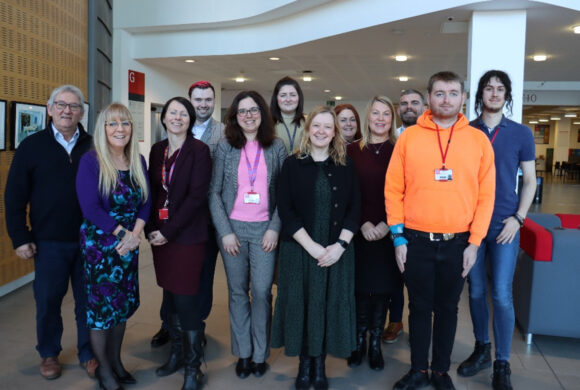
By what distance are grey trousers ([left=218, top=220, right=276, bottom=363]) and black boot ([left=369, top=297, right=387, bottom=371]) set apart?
73cm

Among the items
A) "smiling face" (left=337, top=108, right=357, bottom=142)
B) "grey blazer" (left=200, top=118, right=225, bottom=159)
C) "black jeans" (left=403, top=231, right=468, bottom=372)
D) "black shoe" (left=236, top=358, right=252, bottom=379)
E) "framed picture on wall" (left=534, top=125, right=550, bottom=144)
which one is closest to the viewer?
"black jeans" (left=403, top=231, right=468, bottom=372)

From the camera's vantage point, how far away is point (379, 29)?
20.1 ft

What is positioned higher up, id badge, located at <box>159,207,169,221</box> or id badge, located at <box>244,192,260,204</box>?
id badge, located at <box>244,192,260,204</box>

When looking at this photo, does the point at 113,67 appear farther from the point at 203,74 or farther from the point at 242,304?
the point at 242,304

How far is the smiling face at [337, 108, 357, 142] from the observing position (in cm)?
357

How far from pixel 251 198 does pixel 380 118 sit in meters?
1.00

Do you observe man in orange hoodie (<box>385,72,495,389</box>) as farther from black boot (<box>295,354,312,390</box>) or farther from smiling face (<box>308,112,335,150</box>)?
black boot (<box>295,354,312,390</box>)

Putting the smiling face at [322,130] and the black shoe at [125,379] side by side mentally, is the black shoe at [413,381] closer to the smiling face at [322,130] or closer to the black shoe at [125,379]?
the smiling face at [322,130]

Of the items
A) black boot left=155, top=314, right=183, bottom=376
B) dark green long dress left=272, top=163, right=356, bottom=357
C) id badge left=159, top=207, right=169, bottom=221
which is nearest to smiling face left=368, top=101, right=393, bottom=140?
dark green long dress left=272, top=163, right=356, bottom=357

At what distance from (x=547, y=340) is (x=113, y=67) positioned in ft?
25.4

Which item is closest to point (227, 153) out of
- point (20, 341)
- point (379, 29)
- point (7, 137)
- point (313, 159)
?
point (313, 159)

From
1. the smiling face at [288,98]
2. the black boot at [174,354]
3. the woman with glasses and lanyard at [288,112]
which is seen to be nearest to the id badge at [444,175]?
the woman with glasses and lanyard at [288,112]

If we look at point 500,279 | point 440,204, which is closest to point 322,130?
point 440,204

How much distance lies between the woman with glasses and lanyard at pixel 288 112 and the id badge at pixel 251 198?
61cm
